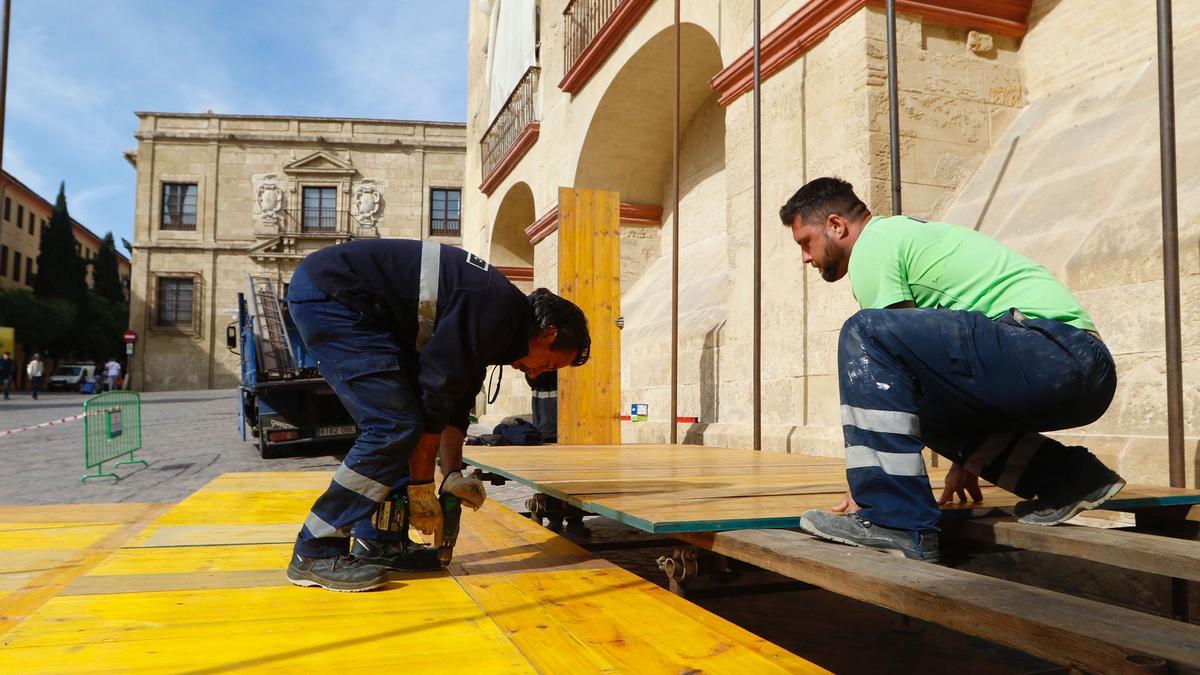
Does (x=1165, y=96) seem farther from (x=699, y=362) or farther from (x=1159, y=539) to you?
(x=699, y=362)

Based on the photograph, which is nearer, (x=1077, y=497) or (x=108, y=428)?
(x=1077, y=497)

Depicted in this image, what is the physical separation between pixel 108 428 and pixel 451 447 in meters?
6.84

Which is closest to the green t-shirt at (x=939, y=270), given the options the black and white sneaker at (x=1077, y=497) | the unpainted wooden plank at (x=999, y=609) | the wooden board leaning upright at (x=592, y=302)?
the black and white sneaker at (x=1077, y=497)

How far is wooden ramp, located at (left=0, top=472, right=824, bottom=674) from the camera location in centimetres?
174

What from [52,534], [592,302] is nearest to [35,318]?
[592,302]

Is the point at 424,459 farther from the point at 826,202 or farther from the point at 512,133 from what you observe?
the point at 512,133

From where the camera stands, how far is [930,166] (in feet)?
18.9

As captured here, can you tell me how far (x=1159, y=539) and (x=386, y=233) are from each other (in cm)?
3731

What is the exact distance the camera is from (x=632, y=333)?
10039 millimetres

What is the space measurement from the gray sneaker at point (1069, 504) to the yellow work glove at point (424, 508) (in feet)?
5.91

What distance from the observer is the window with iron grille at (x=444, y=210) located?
37062mm

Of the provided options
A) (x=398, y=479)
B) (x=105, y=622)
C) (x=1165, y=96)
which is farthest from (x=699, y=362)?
(x=105, y=622)

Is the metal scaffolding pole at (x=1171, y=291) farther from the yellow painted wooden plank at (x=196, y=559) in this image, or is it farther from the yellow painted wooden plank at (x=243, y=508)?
the yellow painted wooden plank at (x=243, y=508)

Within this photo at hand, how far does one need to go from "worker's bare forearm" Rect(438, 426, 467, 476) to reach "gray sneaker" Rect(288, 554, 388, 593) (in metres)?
0.67
